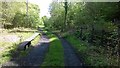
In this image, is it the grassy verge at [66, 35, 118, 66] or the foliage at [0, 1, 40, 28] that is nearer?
the grassy verge at [66, 35, 118, 66]

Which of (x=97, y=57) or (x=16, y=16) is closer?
(x=97, y=57)

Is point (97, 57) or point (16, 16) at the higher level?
point (97, 57)

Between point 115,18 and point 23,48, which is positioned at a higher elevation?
point 115,18

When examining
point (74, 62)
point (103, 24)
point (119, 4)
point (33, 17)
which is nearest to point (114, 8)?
point (119, 4)

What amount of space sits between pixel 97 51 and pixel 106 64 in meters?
5.63

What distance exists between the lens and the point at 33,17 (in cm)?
6706

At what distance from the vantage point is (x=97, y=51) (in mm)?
17375

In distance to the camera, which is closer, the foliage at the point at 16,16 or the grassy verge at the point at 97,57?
the grassy verge at the point at 97,57

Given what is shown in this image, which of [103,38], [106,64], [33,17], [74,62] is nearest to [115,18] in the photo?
[103,38]

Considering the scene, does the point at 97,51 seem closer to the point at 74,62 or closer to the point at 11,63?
the point at 74,62

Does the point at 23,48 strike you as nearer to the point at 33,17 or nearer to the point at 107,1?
the point at 107,1

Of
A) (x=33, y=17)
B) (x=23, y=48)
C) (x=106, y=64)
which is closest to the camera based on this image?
(x=106, y=64)

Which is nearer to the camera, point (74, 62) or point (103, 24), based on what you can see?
point (74, 62)

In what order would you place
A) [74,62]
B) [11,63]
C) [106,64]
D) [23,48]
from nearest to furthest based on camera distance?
[106,64] < [11,63] < [74,62] < [23,48]
